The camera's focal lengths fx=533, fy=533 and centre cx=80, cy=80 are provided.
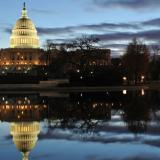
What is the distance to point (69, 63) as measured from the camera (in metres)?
97.9

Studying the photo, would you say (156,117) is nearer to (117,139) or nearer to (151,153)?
(117,139)

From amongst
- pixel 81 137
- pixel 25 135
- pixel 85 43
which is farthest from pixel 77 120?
pixel 85 43

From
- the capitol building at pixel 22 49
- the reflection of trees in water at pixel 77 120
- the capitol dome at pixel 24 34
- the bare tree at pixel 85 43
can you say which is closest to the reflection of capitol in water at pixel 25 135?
the reflection of trees in water at pixel 77 120

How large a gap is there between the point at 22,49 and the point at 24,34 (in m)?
4.74

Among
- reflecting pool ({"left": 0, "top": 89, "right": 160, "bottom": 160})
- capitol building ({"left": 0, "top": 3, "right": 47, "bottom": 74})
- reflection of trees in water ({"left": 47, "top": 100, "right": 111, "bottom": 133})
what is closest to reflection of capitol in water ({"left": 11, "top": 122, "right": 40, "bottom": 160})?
reflecting pool ({"left": 0, "top": 89, "right": 160, "bottom": 160})

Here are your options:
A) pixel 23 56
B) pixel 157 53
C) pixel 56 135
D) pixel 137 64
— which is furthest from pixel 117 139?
pixel 23 56

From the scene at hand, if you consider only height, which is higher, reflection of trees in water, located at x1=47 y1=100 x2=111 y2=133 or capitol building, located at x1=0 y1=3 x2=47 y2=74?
capitol building, located at x1=0 y1=3 x2=47 y2=74

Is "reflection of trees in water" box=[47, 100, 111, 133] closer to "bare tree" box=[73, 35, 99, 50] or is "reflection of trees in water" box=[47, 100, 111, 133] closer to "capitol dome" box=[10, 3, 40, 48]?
"bare tree" box=[73, 35, 99, 50]

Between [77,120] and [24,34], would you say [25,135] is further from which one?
[24,34]

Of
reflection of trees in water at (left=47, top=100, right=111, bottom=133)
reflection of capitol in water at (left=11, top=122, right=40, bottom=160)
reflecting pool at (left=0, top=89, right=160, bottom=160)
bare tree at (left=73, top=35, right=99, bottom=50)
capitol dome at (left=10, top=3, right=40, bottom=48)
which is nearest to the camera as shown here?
reflecting pool at (left=0, top=89, right=160, bottom=160)

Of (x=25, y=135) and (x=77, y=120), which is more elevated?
(x=25, y=135)

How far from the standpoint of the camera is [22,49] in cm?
16412

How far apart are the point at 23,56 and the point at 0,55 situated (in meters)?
7.77

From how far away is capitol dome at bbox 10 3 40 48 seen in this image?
162 meters
